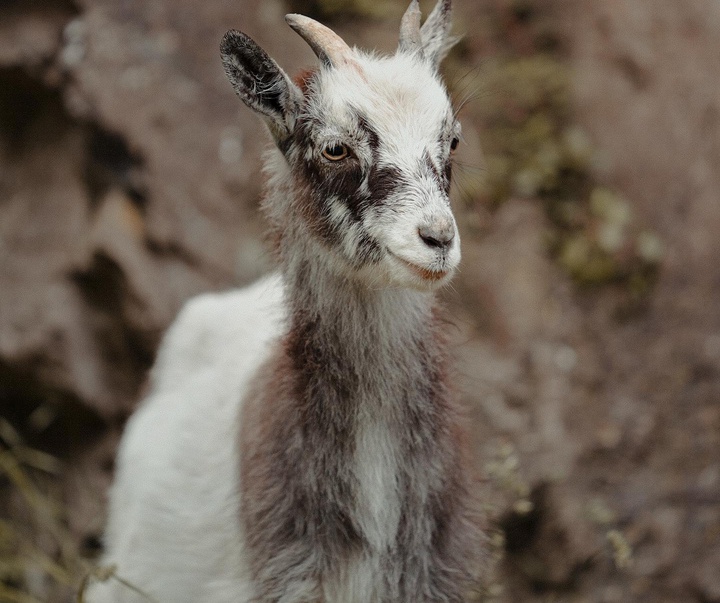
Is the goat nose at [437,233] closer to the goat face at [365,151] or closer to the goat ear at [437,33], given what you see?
the goat face at [365,151]

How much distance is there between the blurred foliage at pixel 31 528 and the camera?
20.8ft

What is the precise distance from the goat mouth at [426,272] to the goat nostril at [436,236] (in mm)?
89

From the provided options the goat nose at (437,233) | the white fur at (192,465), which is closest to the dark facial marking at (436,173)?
the goat nose at (437,233)

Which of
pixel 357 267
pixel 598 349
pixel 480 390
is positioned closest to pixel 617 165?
pixel 598 349

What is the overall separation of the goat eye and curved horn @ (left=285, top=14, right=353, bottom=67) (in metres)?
0.40

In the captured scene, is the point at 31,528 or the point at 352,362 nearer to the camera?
the point at 352,362

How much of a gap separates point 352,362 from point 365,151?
0.87 m

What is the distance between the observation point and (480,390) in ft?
20.8

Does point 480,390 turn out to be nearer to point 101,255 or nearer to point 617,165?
point 617,165

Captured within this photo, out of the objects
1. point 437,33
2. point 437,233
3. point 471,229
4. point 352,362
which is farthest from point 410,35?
point 471,229

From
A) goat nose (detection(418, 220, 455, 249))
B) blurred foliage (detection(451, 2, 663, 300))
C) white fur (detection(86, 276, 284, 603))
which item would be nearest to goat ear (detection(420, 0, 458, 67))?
goat nose (detection(418, 220, 455, 249))

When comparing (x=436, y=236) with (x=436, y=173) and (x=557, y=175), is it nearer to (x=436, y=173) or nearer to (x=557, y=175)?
(x=436, y=173)

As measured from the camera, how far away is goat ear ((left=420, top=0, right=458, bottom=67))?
4273 millimetres

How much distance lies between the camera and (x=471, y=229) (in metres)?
6.92
